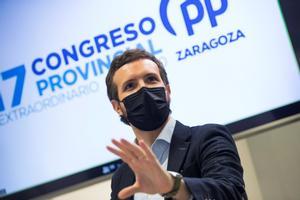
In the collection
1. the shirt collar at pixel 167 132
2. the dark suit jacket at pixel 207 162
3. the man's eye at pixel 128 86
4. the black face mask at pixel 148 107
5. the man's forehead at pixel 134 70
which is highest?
the man's forehead at pixel 134 70

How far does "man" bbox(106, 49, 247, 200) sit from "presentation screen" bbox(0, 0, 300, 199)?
1.44ft

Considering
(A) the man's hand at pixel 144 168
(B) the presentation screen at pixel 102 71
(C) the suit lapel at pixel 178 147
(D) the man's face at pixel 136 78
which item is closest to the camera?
(A) the man's hand at pixel 144 168

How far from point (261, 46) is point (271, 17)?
0.44 feet

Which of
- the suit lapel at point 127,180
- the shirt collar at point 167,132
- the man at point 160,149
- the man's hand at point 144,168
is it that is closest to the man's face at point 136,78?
the man at point 160,149

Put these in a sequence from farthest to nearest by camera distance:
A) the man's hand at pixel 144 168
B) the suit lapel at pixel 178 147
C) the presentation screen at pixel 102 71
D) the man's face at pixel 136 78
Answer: the presentation screen at pixel 102 71, the man's face at pixel 136 78, the suit lapel at pixel 178 147, the man's hand at pixel 144 168

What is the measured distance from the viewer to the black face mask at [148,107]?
1370 millimetres

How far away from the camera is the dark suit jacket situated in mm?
1017

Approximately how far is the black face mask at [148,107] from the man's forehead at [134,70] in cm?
6

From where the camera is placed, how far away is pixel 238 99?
1.87 metres

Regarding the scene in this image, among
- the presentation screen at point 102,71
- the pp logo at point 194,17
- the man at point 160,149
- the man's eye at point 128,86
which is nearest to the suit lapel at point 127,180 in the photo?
the man at point 160,149

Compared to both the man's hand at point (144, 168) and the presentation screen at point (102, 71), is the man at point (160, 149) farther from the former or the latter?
the presentation screen at point (102, 71)

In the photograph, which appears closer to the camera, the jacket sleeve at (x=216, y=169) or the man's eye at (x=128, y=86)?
the jacket sleeve at (x=216, y=169)

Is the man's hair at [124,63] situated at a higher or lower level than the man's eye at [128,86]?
higher

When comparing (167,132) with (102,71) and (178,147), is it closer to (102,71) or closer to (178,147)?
(178,147)
